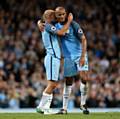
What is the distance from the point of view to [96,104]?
22.5 meters

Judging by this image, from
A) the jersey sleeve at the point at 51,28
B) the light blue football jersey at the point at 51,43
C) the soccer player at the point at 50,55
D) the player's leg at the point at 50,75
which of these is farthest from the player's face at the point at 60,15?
the player's leg at the point at 50,75

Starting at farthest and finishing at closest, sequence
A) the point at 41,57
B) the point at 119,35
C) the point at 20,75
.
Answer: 1. the point at 119,35
2. the point at 41,57
3. the point at 20,75

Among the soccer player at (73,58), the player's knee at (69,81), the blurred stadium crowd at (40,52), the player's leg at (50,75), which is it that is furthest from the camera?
the blurred stadium crowd at (40,52)

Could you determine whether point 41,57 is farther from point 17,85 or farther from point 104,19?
point 104,19

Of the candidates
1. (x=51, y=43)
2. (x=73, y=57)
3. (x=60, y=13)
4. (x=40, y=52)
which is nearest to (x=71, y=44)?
(x=73, y=57)

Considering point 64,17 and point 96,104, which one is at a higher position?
point 64,17

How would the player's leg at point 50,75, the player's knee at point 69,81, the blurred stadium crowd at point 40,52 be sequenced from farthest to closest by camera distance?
the blurred stadium crowd at point 40,52 → the player's knee at point 69,81 → the player's leg at point 50,75

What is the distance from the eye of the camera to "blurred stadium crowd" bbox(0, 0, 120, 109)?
2255 centimetres

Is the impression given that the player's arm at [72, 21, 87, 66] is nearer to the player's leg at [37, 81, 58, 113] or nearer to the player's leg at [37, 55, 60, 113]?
the player's leg at [37, 55, 60, 113]

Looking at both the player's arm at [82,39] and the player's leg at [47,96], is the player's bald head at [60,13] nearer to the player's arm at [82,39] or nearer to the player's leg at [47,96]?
the player's arm at [82,39]

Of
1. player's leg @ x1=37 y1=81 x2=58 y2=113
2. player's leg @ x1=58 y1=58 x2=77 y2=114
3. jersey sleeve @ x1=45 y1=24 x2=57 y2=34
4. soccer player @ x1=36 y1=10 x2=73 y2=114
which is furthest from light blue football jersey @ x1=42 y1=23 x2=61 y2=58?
player's leg @ x1=37 y1=81 x2=58 y2=113

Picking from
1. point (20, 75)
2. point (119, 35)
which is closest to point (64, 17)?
point (20, 75)

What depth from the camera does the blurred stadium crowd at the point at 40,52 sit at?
2255cm

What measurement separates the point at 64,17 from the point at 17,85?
8439mm
